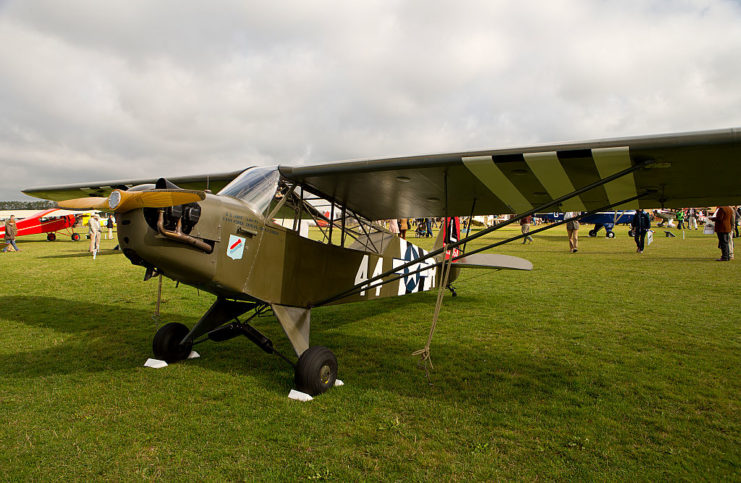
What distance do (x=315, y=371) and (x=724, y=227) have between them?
15782 millimetres

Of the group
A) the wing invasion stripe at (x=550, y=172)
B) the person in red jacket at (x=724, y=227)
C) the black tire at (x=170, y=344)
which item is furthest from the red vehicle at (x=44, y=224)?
the person in red jacket at (x=724, y=227)

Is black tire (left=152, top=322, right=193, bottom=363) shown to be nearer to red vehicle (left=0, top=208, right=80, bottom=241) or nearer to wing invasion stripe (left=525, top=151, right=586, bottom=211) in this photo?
wing invasion stripe (left=525, top=151, right=586, bottom=211)

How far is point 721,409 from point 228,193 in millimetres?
5055

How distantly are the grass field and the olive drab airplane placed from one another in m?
0.63

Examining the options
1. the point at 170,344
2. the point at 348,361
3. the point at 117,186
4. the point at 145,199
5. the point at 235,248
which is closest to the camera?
the point at 145,199

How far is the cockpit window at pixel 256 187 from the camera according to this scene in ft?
13.6

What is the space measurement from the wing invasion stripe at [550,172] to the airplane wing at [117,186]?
4075mm

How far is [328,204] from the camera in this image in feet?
17.9

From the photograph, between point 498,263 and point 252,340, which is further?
point 498,263

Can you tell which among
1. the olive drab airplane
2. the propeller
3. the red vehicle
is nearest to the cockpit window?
the olive drab airplane

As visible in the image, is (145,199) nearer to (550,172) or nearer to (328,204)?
(328,204)

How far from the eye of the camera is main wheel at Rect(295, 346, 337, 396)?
375cm

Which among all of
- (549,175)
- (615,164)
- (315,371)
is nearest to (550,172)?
(549,175)

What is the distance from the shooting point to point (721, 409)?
11.5 ft
